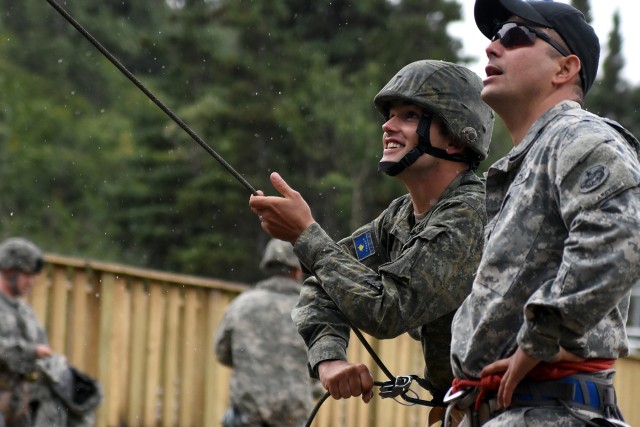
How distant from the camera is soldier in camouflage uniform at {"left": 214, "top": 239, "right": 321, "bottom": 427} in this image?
33.5 ft

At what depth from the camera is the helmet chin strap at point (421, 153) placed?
480 centimetres

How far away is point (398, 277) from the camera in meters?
4.45

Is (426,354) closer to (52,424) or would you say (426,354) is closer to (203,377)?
(52,424)

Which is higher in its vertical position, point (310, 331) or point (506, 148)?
point (506, 148)

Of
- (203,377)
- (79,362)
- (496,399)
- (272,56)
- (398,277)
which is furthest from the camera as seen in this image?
(272,56)

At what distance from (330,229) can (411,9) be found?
25.6 ft

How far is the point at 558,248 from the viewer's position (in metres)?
3.66

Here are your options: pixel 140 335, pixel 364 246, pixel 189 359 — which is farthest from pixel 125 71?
pixel 189 359

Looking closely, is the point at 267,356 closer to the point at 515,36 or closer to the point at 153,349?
the point at 153,349

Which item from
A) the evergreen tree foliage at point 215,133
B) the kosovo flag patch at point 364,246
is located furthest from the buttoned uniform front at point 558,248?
the evergreen tree foliage at point 215,133

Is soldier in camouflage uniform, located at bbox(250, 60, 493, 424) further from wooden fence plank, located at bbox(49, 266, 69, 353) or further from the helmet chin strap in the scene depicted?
wooden fence plank, located at bbox(49, 266, 69, 353)

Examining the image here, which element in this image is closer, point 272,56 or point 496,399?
point 496,399

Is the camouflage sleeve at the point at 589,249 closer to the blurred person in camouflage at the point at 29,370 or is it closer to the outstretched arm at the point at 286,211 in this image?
the outstretched arm at the point at 286,211

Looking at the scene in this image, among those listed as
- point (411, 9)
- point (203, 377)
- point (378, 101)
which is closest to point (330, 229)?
point (411, 9)
